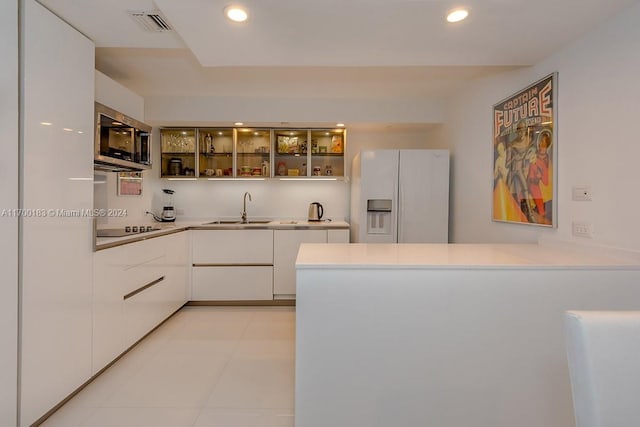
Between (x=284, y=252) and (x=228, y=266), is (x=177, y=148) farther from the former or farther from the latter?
(x=284, y=252)

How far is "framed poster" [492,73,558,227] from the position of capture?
6.21 ft

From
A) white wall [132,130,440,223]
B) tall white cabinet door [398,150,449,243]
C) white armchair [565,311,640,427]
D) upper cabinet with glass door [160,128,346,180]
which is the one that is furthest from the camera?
white wall [132,130,440,223]

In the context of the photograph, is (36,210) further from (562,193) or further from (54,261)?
(562,193)

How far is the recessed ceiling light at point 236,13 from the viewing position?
1488 millimetres

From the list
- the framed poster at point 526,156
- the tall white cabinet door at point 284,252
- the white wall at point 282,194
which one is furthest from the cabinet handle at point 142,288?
the framed poster at point 526,156

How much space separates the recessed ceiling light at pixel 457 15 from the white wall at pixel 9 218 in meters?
2.07

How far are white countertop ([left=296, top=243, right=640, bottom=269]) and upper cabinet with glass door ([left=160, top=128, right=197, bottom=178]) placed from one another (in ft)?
8.52

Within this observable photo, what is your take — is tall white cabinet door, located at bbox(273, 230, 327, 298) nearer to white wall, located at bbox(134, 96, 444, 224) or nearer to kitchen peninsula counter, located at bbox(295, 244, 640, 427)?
white wall, located at bbox(134, 96, 444, 224)

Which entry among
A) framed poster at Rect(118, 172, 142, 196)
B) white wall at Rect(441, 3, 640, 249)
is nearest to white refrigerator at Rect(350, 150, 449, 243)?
white wall at Rect(441, 3, 640, 249)

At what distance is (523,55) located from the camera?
6.31 feet

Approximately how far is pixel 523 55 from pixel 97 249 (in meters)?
2.99

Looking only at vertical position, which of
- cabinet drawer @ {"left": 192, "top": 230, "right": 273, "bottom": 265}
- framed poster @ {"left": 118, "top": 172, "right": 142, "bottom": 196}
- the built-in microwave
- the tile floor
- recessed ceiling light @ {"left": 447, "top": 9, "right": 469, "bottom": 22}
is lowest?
the tile floor

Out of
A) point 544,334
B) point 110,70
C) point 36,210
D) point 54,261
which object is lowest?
point 544,334

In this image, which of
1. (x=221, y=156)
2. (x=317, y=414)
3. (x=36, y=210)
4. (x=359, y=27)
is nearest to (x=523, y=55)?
(x=359, y=27)
